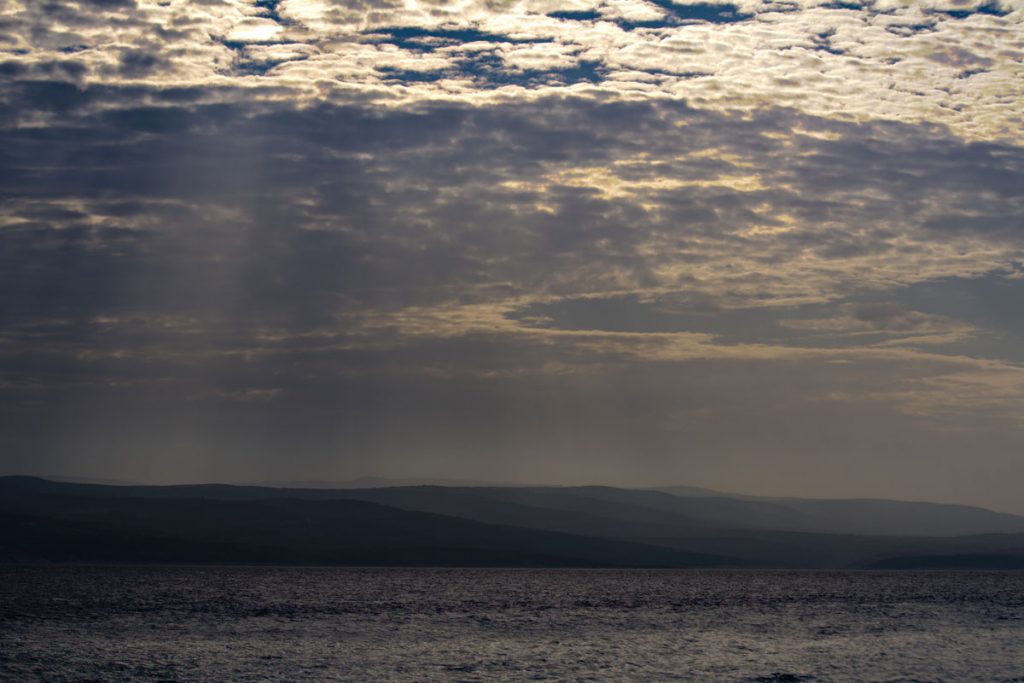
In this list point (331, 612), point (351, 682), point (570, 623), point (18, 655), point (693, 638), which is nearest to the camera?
point (351, 682)

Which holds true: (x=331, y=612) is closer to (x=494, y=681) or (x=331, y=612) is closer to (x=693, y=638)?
(x=693, y=638)

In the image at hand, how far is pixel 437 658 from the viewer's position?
84062mm

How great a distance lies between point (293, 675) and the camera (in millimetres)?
72938

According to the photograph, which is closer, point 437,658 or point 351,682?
point 351,682

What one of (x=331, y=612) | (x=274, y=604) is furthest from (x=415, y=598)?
(x=331, y=612)

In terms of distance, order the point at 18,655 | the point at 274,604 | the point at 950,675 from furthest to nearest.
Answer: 1. the point at 274,604
2. the point at 18,655
3. the point at 950,675

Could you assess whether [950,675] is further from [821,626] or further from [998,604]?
[998,604]

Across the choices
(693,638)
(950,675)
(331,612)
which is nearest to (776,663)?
(950,675)

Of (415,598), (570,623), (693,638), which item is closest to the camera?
(693,638)

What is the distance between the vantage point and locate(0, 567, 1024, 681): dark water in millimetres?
76250

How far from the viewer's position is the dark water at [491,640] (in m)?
76.2

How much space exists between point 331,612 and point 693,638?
51.7 meters

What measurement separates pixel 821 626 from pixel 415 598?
241ft

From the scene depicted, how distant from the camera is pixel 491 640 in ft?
330
